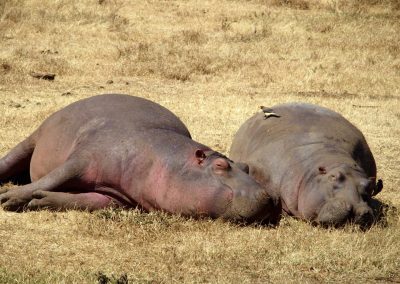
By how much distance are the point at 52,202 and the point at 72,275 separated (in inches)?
64.6

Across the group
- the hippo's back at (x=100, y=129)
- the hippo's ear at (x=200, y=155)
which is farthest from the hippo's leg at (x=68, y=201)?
the hippo's ear at (x=200, y=155)

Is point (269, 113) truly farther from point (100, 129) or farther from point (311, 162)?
point (100, 129)

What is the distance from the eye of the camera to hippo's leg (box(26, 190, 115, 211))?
6.38 meters

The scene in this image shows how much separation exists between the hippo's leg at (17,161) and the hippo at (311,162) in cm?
193

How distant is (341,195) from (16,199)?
96.1 inches

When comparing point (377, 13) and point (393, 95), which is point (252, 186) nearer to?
point (393, 95)

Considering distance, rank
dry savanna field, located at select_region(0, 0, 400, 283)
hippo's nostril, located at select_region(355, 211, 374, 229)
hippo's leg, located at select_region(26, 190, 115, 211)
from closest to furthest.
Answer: dry savanna field, located at select_region(0, 0, 400, 283) < hippo's nostril, located at select_region(355, 211, 374, 229) < hippo's leg, located at select_region(26, 190, 115, 211)

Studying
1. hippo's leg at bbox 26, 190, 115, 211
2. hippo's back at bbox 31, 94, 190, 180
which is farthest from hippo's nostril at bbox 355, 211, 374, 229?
hippo's leg at bbox 26, 190, 115, 211

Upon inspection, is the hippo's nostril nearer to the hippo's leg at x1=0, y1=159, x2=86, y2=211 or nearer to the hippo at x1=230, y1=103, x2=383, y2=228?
the hippo at x1=230, y1=103, x2=383, y2=228

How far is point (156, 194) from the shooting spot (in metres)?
6.36

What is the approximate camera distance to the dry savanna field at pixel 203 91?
527 centimetres

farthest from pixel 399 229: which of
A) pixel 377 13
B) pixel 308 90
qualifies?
pixel 377 13

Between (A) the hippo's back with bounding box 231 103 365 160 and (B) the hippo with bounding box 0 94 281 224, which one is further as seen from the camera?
(A) the hippo's back with bounding box 231 103 365 160

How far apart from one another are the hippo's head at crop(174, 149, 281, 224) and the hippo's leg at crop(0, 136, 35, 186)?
5.96 feet
